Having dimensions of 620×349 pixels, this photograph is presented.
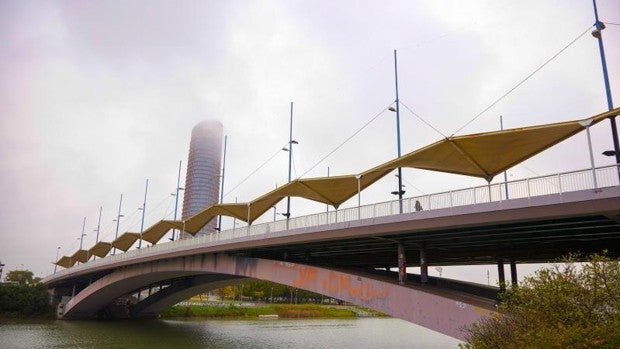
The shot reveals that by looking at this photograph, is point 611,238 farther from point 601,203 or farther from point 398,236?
point 398,236

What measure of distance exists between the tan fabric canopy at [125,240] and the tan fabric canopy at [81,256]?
16415 millimetres

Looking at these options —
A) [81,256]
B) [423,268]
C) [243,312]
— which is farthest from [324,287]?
[81,256]

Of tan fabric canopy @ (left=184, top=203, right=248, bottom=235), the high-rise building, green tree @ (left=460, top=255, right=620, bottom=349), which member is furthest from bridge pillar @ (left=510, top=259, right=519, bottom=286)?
the high-rise building

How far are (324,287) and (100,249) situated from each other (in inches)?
2134

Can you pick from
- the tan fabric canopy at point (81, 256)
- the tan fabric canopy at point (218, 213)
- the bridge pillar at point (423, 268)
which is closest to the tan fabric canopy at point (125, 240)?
the tan fabric canopy at point (218, 213)

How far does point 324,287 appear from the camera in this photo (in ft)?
85.2

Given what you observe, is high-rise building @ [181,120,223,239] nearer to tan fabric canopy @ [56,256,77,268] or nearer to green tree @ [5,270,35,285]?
green tree @ [5,270,35,285]

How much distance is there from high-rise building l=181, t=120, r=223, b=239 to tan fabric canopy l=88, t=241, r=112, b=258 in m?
82.8

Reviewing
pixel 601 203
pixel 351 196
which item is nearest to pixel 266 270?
pixel 351 196

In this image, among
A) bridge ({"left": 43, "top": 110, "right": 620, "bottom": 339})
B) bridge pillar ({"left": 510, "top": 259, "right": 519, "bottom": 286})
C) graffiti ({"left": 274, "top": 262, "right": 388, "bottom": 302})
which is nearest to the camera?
bridge ({"left": 43, "top": 110, "right": 620, "bottom": 339})

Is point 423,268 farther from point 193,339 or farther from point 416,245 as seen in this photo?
point 193,339

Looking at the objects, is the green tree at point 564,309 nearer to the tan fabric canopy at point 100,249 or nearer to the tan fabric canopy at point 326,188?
the tan fabric canopy at point 326,188

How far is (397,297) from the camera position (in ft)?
70.0

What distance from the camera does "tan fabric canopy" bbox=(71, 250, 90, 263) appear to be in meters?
76.6
